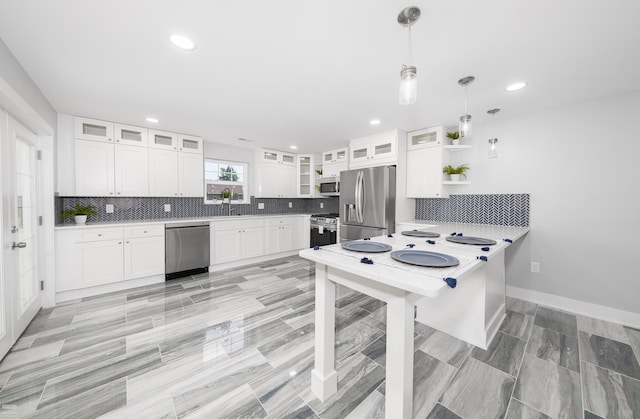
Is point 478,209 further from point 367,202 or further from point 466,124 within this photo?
point 466,124

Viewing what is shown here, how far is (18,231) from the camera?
6.95ft

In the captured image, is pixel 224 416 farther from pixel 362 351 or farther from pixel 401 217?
pixel 401 217

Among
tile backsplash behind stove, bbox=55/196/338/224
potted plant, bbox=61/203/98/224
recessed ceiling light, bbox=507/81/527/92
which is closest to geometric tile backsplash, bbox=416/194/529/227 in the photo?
recessed ceiling light, bbox=507/81/527/92

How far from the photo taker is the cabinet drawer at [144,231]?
325 cm

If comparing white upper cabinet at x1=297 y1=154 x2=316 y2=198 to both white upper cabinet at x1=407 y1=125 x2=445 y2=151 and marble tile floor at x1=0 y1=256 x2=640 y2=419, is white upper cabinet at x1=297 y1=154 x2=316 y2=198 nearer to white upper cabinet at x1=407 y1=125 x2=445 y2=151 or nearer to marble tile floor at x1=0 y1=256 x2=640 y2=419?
white upper cabinet at x1=407 y1=125 x2=445 y2=151

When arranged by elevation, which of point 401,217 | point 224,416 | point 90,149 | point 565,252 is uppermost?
point 90,149

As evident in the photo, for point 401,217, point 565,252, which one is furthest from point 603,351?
point 401,217

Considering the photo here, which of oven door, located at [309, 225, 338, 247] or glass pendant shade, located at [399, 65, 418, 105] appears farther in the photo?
oven door, located at [309, 225, 338, 247]

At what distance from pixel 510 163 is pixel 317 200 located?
3.87 m

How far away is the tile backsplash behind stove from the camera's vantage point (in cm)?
343

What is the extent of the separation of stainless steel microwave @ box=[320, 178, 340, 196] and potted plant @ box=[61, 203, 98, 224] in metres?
3.67

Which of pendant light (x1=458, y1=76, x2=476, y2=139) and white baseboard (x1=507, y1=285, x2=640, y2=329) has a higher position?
pendant light (x1=458, y1=76, x2=476, y2=139)

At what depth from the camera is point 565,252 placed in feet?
9.04

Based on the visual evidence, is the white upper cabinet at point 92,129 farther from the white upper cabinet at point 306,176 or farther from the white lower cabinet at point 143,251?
the white upper cabinet at point 306,176
